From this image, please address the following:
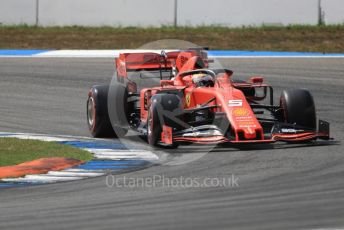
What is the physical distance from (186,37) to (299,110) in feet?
52.5

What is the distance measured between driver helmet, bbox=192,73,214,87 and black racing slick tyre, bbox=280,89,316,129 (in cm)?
95

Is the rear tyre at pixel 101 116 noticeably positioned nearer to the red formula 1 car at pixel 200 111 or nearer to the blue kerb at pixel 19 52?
the red formula 1 car at pixel 200 111

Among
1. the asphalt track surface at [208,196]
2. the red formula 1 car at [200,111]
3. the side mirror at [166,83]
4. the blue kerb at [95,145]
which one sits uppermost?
the side mirror at [166,83]

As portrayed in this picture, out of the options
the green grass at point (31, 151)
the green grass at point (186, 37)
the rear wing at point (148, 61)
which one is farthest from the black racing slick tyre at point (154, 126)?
the green grass at point (186, 37)

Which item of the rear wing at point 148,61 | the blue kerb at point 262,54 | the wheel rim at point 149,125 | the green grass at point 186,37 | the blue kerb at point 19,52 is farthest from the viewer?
the green grass at point 186,37

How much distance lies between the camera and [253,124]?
12453 millimetres

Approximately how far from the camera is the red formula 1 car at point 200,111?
497 inches

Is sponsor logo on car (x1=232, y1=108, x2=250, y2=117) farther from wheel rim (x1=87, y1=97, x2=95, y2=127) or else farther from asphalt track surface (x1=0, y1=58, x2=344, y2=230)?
wheel rim (x1=87, y1=97, x2=95, y2=127)

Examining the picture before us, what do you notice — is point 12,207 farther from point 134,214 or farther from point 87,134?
point 87,134

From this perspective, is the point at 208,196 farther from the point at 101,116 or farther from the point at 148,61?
the point at 148,61

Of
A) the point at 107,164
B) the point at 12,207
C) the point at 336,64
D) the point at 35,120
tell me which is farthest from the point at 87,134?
the point at 336,64

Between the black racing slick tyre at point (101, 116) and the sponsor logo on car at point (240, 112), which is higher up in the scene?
the sponsor logo on car at point (240, 112)

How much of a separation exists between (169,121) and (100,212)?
431cm

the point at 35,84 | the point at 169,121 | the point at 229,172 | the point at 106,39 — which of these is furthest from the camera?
the point at 106,39
